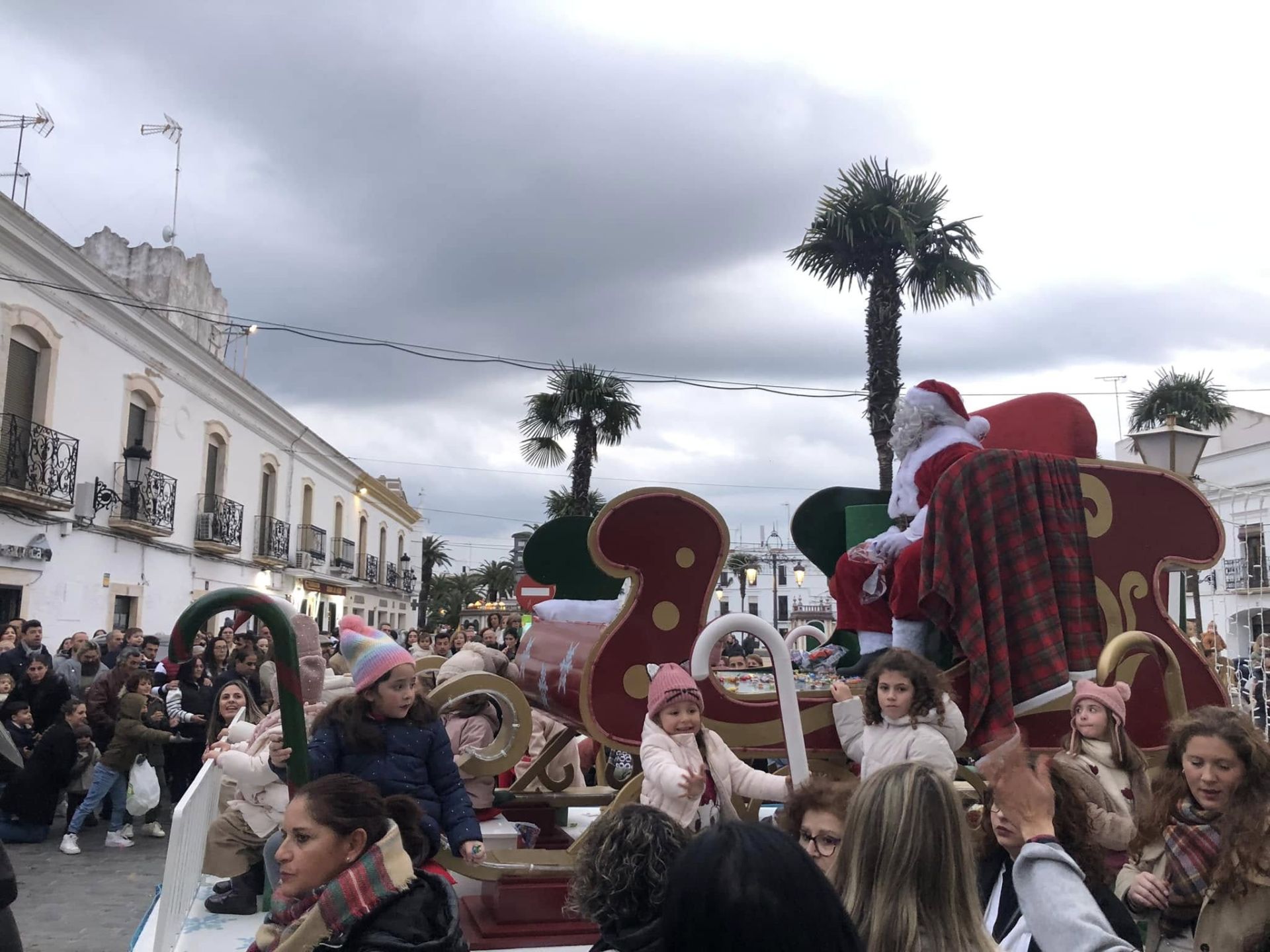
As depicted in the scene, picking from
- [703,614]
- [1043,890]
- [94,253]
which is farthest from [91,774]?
[94,253]

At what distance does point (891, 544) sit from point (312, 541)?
27.2m

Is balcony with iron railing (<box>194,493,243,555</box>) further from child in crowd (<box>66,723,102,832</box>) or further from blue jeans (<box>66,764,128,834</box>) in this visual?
blue jeans (<box>66,764,128,834</box>)

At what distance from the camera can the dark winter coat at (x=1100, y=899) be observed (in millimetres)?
2086

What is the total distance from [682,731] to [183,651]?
1.81 m

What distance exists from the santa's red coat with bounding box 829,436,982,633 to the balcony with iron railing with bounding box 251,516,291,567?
71.4 feet

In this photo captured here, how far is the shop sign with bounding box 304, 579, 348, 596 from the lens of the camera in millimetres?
30344

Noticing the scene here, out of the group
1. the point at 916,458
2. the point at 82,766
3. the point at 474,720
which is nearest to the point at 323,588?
the point at 82,766

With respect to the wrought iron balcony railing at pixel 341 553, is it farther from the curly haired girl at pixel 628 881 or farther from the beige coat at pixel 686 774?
the curly haired girl at pixel 628 881

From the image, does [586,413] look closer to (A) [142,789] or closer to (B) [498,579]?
(A) [142,789]

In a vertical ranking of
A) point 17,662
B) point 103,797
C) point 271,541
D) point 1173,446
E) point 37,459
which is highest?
point 37,459

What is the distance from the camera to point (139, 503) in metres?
17.1

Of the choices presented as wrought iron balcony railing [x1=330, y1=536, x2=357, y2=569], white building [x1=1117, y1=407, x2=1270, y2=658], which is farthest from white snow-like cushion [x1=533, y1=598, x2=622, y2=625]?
wrought iron balcony railing [x1=330, y1=536, x2=357, y2=569]

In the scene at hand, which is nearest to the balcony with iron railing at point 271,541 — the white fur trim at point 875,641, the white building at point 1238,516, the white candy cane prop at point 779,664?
the white building at point 1238,516

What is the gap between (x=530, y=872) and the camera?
4188mm
